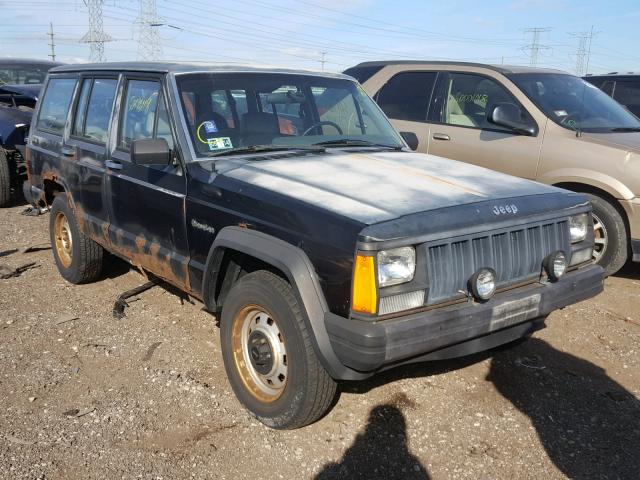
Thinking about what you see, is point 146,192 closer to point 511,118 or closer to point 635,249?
point 511,118

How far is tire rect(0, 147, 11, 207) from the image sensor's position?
28.2 feet

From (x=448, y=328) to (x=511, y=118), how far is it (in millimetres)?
3607

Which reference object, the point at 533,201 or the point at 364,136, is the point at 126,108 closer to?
the point at 364,136

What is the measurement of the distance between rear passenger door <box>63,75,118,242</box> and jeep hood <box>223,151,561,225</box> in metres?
1.58

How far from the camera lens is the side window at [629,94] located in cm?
896

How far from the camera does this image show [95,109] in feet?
15.6

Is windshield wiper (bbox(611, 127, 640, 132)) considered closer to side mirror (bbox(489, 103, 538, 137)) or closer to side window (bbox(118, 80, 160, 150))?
Answer: side mirror (bbox(489, 103, 538, 137))

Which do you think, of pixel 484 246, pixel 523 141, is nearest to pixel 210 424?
pixel 484 246

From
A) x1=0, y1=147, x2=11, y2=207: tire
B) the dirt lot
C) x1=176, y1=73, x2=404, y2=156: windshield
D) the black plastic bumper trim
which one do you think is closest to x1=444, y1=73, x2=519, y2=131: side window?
the black plastic bumper trim

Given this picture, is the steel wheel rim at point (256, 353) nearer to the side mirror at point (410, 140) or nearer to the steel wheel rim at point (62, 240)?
the side mirror at point (410, 140)

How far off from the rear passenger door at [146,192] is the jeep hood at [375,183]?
1.85 feet

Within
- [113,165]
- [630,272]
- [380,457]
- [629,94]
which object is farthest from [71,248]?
[629,94]

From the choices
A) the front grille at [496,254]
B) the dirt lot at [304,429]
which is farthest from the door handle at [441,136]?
the front grille at [496,254]

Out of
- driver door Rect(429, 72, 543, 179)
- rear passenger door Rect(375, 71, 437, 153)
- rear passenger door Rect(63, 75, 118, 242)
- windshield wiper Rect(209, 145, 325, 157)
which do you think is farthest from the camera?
rear passenger door Rect(375, 71, 437, 153)
